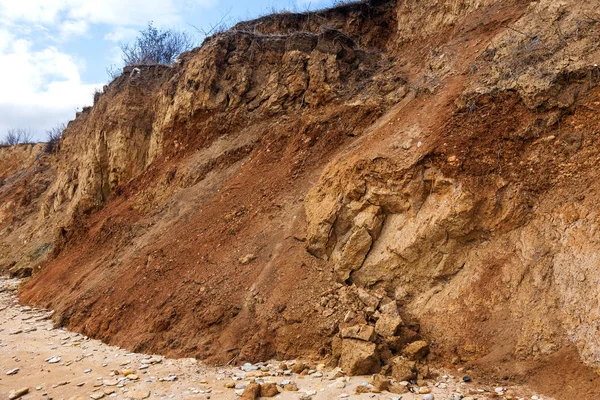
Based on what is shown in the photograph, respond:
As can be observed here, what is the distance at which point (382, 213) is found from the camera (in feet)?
20.9

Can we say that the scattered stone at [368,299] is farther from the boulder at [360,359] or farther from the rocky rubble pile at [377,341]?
the boulder at [360,359]

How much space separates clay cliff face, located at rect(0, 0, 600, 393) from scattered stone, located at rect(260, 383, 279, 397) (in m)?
0.92

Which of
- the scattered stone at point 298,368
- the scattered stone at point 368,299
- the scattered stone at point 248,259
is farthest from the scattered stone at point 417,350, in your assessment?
the scattered stone at point 248,259

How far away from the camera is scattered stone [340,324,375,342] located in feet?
16.8

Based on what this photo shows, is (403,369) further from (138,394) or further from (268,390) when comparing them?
(138,394)

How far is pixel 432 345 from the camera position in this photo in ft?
16.9

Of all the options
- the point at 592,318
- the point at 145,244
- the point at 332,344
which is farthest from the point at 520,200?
the point at 145,244

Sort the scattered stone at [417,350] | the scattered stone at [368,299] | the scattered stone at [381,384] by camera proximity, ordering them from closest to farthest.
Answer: the scattered stone at [381,384] → the scattered stone at [417,350] → the scattered stone at [368,299]

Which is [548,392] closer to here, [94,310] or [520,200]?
[520,200]

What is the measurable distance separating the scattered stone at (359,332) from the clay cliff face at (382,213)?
2cm

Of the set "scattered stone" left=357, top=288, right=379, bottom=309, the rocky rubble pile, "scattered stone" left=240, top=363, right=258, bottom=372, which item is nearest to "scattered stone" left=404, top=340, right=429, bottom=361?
the rocky rubble pile

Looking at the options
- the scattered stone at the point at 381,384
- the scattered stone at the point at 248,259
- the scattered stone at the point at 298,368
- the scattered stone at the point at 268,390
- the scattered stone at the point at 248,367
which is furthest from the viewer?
the scattered stone at the point at 248,259

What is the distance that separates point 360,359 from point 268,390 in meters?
1.08

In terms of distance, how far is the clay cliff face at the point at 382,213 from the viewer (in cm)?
509
